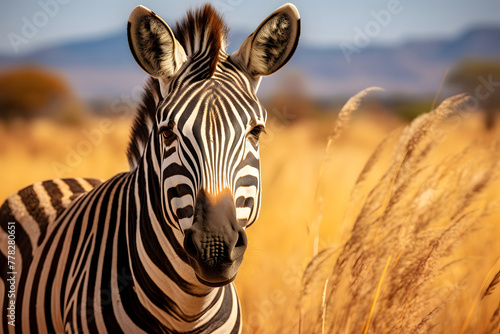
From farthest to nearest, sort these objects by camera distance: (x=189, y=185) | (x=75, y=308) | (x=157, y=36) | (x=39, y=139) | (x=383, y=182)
Answer: (x=39, y=139), (x=383, y=182), (x=75, y=308), (x=157, y=36), (x=189, y=185)

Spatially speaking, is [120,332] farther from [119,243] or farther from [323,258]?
[323,258]

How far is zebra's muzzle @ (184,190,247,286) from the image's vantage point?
1916 mm

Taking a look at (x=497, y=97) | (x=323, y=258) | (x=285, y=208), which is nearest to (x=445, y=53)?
(x=497, y=97)

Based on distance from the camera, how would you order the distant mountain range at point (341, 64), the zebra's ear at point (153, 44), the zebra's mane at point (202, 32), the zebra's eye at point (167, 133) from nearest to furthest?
1. the zebra's eye at point (167, 133)
2. the zebra's ear at point (153, 44)
3. the zebra's mane at point (202, 32)
4. the distant mountain range at point (341, 64)

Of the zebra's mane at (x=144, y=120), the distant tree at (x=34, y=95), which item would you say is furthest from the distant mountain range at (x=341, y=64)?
the zebra's mane at (x=144, y=120)

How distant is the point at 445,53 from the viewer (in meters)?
76.1

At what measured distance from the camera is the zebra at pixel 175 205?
6.82 ft

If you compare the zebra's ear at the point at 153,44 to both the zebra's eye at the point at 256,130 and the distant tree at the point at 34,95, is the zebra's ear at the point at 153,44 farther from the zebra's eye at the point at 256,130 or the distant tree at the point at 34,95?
the distant tree at the point at 34,95

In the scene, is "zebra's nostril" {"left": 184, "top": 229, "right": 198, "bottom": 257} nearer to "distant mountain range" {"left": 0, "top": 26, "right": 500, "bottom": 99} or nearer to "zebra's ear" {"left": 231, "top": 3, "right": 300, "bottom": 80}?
"zebra's ear" {"left": 231, "top": 3, "right": 300, "bottom": 80}

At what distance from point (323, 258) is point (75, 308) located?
1320mm

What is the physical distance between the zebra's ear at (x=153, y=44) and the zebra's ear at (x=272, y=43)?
32 cm

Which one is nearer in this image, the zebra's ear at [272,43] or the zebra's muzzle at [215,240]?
the zebra's muzzle at [215,240]

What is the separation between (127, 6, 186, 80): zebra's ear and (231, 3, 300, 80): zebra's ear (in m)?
0.32

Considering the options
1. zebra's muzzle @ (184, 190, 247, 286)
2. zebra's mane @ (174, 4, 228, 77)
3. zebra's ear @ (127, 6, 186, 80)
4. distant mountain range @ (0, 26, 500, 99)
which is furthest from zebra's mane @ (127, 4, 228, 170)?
distant mountain range @ (0, 26, 500, 99)
